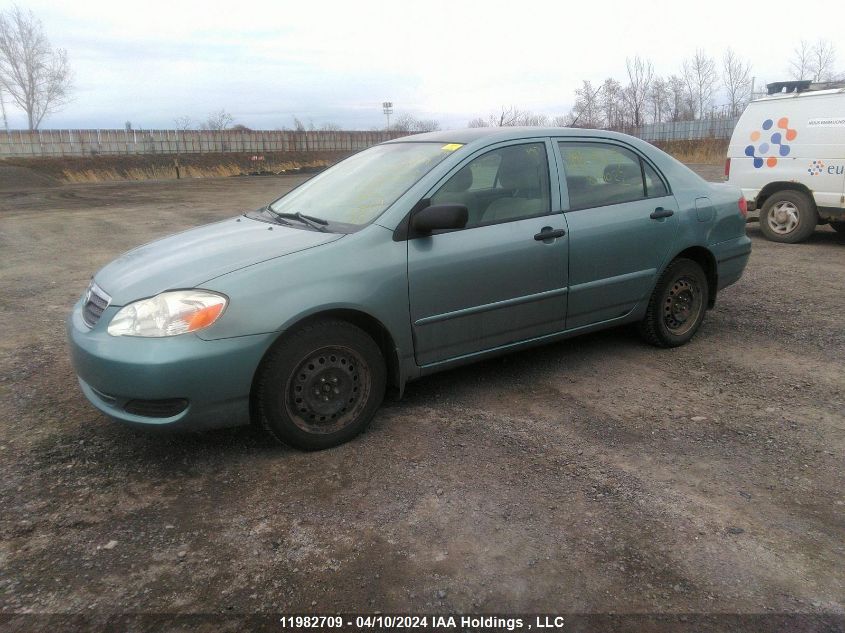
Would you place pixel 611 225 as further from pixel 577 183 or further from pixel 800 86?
pixel 800 86

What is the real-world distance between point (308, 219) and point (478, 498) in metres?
1.97

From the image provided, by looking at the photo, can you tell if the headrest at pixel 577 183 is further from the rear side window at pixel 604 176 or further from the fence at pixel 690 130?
the fence at pixel 690 130

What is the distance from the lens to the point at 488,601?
235 cm

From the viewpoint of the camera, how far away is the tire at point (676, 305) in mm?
4848

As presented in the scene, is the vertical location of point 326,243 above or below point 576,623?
above

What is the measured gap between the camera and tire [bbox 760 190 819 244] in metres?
9.19

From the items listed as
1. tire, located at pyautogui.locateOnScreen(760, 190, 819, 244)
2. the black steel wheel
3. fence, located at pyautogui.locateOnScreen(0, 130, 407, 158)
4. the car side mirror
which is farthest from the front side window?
fence, located at pyautogui.locateOnScreen(0, 130, 407, 158)

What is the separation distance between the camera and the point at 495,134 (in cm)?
420

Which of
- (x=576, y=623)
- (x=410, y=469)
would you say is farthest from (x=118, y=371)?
(x=576, y=623)

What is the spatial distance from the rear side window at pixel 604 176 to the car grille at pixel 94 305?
2.83 meters

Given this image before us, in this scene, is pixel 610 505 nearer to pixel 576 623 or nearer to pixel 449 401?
pixel 576 623

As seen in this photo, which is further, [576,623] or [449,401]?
[449,401]

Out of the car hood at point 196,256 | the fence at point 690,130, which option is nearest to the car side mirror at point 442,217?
the car hood at point 196,256

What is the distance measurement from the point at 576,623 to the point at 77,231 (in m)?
12.7
